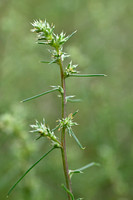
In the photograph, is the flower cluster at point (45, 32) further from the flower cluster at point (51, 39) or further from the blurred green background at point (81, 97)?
the blurred green background at point (81, 97)

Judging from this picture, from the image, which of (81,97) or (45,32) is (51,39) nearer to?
(45,32)

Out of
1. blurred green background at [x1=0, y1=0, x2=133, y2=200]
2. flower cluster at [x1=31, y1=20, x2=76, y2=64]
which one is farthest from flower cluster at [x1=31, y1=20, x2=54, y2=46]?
blurred green background at [x1=0, y1=0, x2=133, y2=200]

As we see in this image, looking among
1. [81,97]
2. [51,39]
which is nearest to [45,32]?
[51,39]

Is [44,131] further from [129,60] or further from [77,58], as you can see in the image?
[129,60]

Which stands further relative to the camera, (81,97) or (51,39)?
(81,97)

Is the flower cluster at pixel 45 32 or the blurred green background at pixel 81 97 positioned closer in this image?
the flower cluster at pixel 45 32

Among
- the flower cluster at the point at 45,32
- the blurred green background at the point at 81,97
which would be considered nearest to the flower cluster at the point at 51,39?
the flower cluster at the point at 45,32

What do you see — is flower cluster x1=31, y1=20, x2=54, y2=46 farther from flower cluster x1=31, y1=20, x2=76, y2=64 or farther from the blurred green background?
the blurred green background

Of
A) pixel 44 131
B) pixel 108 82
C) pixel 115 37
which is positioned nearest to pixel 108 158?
pixel 108 82

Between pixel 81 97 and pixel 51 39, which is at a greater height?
pixel 51 39
